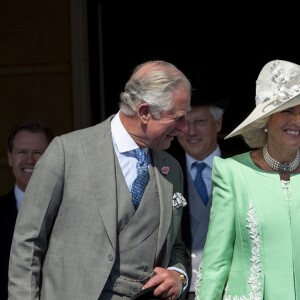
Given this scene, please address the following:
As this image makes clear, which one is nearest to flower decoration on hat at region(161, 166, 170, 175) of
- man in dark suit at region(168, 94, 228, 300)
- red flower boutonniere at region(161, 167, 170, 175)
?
red flower boutonniere at region(161, 167, 170, 175)

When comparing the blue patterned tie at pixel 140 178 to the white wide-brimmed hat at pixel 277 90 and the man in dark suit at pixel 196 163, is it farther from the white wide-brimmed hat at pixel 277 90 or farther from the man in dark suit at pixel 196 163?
the man in dark suit at pixel 196 163

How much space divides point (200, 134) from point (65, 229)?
5.03ft

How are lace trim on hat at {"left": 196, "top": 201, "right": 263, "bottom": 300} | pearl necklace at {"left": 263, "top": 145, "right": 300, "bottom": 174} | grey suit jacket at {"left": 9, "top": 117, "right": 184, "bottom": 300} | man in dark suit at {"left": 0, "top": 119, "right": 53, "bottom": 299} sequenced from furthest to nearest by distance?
man in dark suit at {"left": 0, "top": 119, "right": 53, "bottom": 299} → pearl necklace at {"left": 263, "top": 145, "right": 300, "bottom": 174} → lace trim on hat at {"left": 196, "top": 201, "right": 263, "bottom": 300} → grey suit jacket at {"left": 9, "top": 117, "right": 184, "bottom": 300}

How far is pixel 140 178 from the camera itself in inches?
161

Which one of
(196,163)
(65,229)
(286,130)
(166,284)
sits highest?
(286,130)

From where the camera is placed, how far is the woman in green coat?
4.05 meters

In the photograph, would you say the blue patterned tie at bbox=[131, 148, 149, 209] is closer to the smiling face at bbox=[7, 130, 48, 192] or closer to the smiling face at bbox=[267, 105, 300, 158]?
the smiling face at bbox=[267, 105, 300, 158]

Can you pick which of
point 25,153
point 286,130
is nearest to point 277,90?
point 286,130

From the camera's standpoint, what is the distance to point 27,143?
17.6 ft

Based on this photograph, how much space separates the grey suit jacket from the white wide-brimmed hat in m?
0.66

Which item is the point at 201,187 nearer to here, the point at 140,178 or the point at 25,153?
the point at 25,153

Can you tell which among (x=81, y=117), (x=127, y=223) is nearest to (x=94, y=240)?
(x=127, y=223)

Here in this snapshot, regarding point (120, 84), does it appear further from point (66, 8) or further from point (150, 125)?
point (150, 125)

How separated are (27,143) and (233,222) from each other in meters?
1.64
